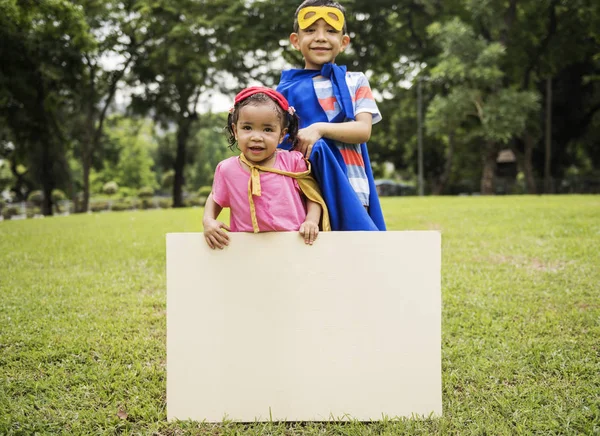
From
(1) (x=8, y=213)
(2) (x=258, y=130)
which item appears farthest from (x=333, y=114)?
(1) (x=8, y=213)

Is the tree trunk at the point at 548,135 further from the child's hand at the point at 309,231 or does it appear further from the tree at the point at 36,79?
the child's hand at the point at 309,231

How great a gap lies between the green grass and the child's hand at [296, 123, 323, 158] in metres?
1.41

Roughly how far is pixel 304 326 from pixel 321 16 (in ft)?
5.43

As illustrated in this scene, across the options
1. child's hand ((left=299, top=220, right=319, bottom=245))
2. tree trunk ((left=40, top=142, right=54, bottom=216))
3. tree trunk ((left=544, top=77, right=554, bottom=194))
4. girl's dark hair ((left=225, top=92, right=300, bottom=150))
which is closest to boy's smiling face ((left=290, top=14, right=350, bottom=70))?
girl's dark hair ((left=225, top=92, right=300, bottom=150))

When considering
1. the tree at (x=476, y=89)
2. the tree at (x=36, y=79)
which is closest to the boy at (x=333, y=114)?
the tree at (x=36, y=79)

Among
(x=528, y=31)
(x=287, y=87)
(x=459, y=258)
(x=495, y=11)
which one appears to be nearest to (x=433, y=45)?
(x=495, y=11)

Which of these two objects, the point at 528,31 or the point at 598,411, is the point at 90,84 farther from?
the point at 598,411

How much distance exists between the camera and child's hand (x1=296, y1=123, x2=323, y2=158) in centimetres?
277

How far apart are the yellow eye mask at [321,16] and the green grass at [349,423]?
83.4 inches

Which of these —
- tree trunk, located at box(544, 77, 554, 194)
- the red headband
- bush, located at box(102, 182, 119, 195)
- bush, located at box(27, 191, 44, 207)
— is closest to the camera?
the red headband

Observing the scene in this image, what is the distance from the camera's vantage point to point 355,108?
9.66ft

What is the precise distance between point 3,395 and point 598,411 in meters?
3.24

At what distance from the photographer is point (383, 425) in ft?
8.67

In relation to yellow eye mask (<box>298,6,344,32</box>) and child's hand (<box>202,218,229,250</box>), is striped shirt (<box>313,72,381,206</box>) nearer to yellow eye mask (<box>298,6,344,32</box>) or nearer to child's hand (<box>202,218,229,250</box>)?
yellow eye mask (<box>298,6,344,32</box>)
